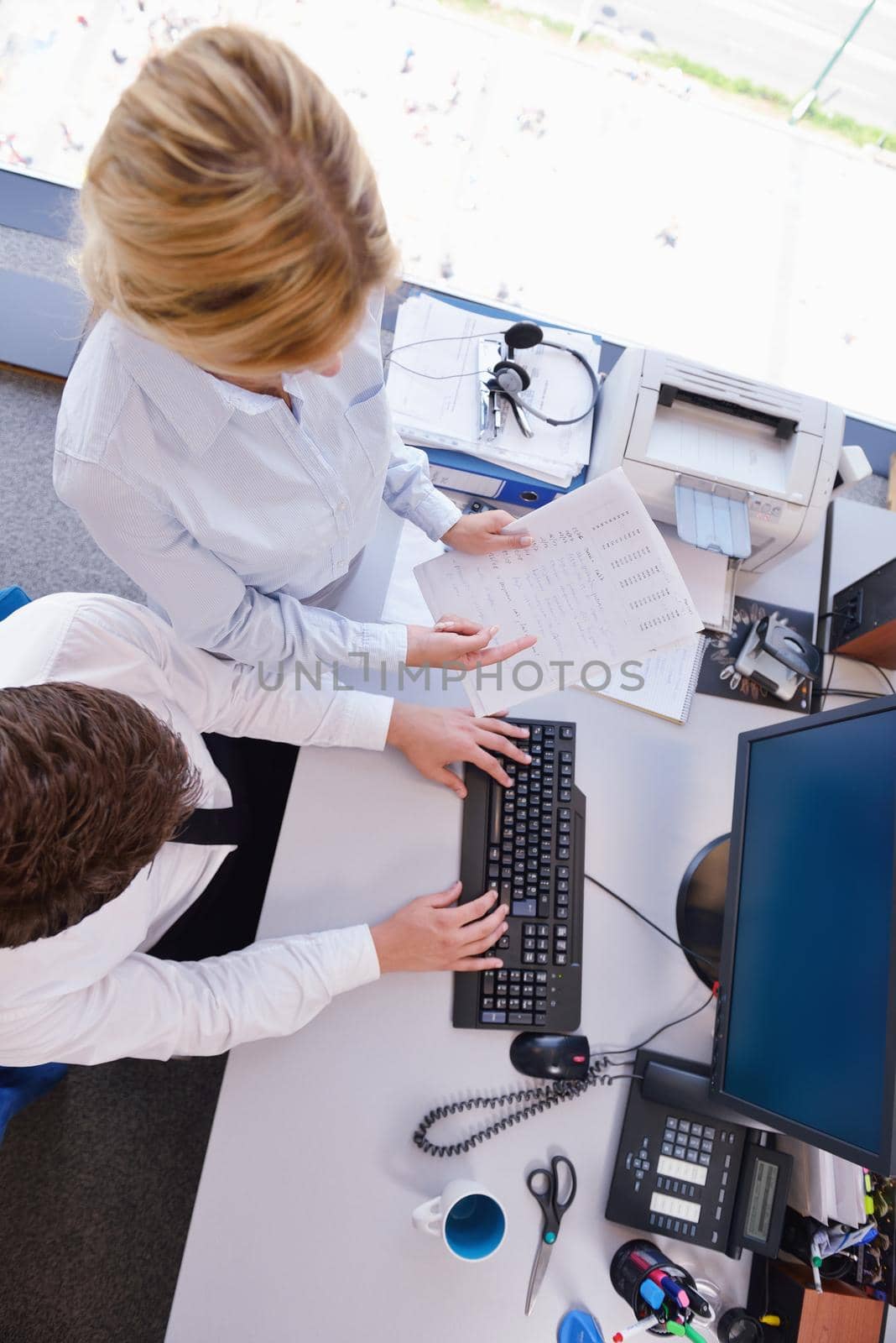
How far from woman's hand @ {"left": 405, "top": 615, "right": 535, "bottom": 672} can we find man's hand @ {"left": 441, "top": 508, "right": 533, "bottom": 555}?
0.10 meters

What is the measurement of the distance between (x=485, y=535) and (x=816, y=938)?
2.00ft

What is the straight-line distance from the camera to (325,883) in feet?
3.25

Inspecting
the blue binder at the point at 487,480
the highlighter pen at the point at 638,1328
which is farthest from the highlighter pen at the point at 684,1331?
the blue binder at the point at 487,480

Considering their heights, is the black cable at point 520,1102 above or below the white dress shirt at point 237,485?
below

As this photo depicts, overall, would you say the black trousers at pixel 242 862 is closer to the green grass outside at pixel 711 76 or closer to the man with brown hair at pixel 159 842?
the man with brown hair at pixel 159 842

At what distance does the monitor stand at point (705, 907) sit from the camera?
101 centimetres

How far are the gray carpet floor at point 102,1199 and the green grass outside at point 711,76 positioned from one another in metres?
2.70

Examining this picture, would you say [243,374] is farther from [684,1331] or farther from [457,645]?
[684,1331]

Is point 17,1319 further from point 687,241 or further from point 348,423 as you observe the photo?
Result: point 687,241

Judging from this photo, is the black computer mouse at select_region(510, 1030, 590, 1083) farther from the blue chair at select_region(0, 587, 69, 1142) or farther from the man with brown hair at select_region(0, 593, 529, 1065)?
the blue chair at select_region(0, 587, 69, 1142)

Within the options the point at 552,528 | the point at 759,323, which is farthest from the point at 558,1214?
the point at 759,323

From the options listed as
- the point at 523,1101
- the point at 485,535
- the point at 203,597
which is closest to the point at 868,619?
the point at 485,535

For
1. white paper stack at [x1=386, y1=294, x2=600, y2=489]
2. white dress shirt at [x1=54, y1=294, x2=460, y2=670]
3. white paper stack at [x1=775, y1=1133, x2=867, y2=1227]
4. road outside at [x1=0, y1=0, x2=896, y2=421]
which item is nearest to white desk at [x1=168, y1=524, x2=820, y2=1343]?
white paper stack at [x1=775, y1=1133, x2=867, y2=1227]

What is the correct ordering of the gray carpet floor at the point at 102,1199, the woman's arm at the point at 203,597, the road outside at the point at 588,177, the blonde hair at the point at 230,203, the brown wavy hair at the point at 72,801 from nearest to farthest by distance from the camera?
the blonde hair at the point at 230,203
the brown wavy hair at the point at 72,801
the woman's arm at the point at 203,597
the gray carpet floor at the point at 102,1199
the road outside at the point at 588,177
